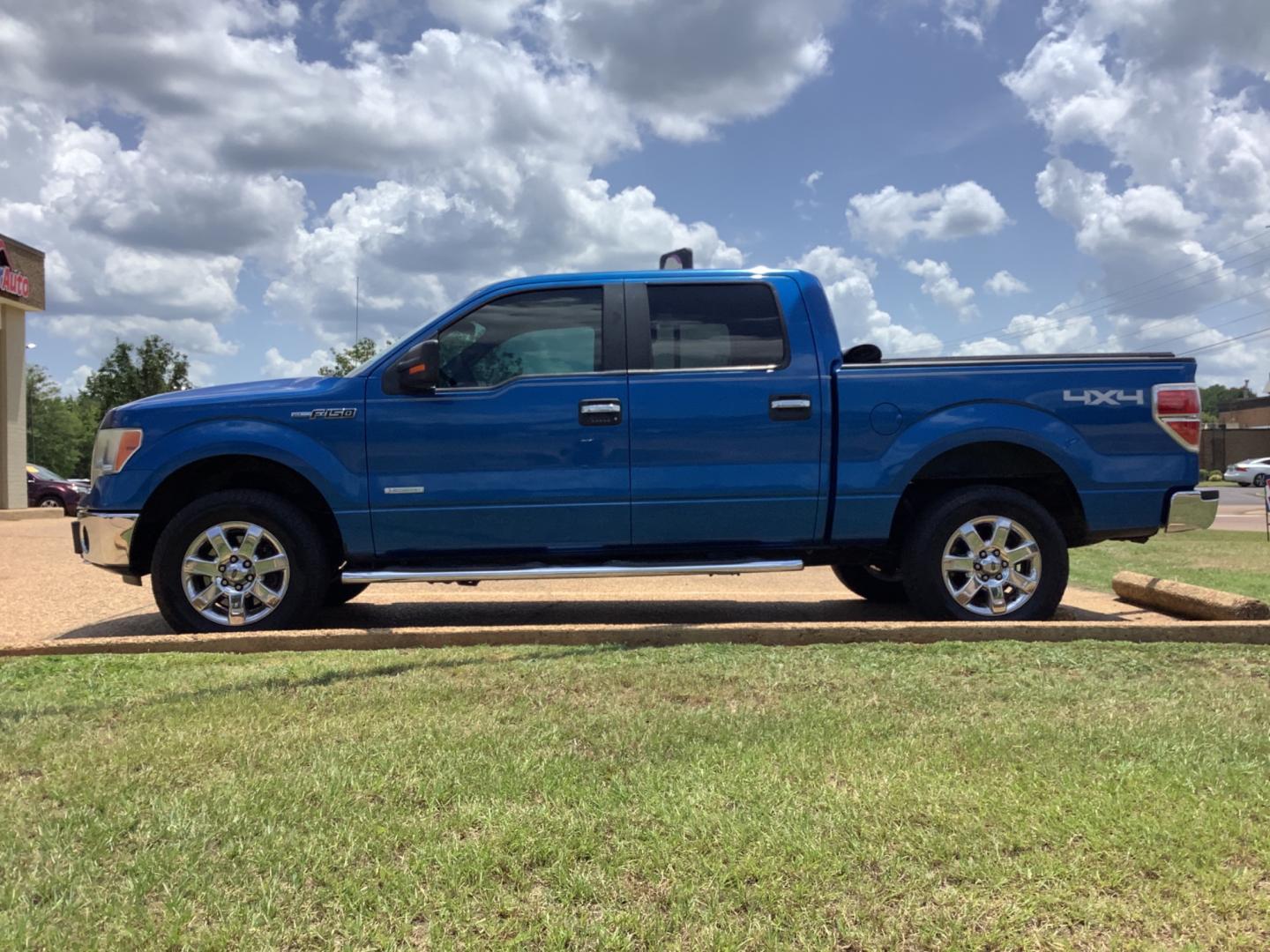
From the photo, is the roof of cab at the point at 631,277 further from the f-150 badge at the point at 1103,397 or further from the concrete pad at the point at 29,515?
the concrete pad at the point at 29,515

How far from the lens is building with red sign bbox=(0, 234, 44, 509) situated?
25.0m

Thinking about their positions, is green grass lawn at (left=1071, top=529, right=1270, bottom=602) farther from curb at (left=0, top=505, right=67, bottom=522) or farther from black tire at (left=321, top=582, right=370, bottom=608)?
curb at (left=0, top=505, right=67, bottom=522)

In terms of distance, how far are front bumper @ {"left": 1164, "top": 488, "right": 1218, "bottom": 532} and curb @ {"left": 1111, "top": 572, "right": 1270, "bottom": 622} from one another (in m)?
0.46

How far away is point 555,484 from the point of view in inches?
216

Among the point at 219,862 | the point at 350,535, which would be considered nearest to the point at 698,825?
the point at 219,862

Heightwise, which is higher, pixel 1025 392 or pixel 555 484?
pixel 1025 392

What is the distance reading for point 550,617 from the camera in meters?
6.36

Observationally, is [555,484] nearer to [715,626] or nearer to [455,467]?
[455,467]

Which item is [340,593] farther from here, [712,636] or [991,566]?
[991,566]

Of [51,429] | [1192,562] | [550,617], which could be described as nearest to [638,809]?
[550,617]

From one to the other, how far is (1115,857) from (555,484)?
3.59 m

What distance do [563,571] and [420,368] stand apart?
4.44ft

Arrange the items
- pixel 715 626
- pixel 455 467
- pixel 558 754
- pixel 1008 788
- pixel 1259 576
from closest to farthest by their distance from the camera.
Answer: pixel 1008 788 < pixel 558 754 < pixel 715 626 < pixel 455 467 < pixel 1259 576

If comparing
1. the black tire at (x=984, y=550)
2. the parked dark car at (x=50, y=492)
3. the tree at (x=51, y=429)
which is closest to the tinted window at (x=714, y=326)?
the black tire at (x=984, y=550)
